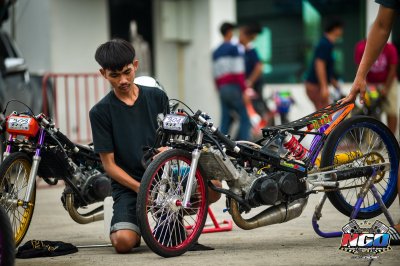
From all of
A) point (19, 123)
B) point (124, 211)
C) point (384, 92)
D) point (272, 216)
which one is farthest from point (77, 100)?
point (272, 216)

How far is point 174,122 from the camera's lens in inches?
233

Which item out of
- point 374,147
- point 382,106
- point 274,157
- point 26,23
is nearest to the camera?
point 274,157

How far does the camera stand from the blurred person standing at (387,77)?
499 inches

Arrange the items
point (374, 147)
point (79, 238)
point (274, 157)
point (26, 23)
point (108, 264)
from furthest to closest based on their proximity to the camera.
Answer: point (26, 23)
point (79, 238)
point (374, 147)
point (274, 157)
point (108, 264)

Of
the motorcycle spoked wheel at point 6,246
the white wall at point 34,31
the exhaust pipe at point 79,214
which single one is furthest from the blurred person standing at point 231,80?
the motorcycle spoked wheel at point 6,246

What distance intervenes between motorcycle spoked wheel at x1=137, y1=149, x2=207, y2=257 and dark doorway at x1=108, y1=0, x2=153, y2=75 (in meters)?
12.2

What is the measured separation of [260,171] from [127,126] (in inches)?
37.1

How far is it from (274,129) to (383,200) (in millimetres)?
1043

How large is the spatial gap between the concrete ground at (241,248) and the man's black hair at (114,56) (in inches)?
49.3

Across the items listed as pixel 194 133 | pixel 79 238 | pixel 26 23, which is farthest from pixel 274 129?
pixel 26 23

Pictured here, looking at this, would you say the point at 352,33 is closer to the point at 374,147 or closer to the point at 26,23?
the point at 26,23

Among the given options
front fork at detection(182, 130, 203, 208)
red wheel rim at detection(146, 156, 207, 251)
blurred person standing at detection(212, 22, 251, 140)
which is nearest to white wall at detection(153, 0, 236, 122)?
blurred person standing at detection(212, 22, 251, 140)

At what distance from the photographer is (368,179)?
251 inches

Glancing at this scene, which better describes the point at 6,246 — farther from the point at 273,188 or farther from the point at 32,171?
the point at 273,188
